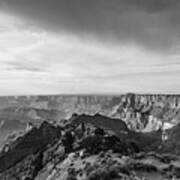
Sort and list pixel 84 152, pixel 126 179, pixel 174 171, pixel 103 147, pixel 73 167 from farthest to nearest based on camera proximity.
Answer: pixel 103 147 < pixel 84 152 < pixel 73 167 < pixel 174 171 < pixel 126 179

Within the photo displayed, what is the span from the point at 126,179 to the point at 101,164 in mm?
26733

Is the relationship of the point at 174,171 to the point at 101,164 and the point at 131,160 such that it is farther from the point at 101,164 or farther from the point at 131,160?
the point at 101,164

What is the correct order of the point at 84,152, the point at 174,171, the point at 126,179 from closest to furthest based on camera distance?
the point at 126,179 < the point at 174,171 < the point at 84,152

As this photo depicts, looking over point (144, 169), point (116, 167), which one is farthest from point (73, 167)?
point (144, 169)

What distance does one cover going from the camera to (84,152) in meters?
176

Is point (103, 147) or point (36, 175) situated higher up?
point (103, 147)

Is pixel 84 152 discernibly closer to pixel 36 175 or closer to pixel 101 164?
pixel 101 164

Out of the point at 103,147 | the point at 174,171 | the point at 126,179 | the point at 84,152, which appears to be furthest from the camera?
the point at 103,147

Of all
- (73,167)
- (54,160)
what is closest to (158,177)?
(73,167)

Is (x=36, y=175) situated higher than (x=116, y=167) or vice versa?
(x=116, y=167)

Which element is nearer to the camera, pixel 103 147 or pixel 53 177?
pixel 53 177

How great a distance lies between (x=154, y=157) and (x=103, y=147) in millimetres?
51192

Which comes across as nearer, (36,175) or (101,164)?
(101,164)

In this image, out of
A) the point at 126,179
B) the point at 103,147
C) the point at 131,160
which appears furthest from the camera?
the point at 103,147
